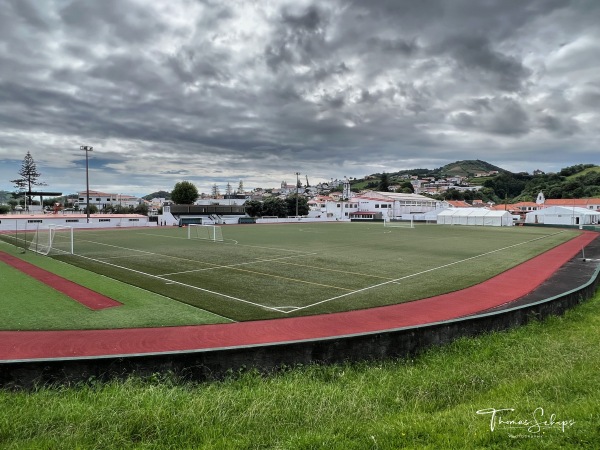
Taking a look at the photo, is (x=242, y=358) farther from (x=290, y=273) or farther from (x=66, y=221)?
(x=66, y=221)

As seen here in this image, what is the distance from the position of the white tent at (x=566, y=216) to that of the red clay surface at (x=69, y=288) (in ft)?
267

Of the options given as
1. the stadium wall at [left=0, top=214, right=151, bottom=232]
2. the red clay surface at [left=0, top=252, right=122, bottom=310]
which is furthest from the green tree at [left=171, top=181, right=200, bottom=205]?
the red clay surface at [left=0, top=252, right=122, bottom=310]

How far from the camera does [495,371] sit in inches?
289

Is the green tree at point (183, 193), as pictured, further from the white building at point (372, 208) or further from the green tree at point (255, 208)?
the white building at point (372, 208)

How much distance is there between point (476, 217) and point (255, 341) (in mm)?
74970

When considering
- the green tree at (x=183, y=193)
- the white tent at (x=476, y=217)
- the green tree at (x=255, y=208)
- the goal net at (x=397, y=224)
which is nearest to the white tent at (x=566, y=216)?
the white tent at (x=476, y=217)

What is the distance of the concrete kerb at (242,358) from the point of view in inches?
243

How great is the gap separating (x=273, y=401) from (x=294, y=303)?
24.2ft

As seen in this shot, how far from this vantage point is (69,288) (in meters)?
14.9

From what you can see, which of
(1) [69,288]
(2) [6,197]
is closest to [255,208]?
(1) [69,288]

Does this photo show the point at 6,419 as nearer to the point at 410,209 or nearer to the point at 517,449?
the point at 517,449

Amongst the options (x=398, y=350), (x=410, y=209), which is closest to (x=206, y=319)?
(x=398, y=350)

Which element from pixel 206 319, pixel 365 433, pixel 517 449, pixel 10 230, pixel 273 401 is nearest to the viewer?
pixel 517 449

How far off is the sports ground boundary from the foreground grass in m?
0.28
